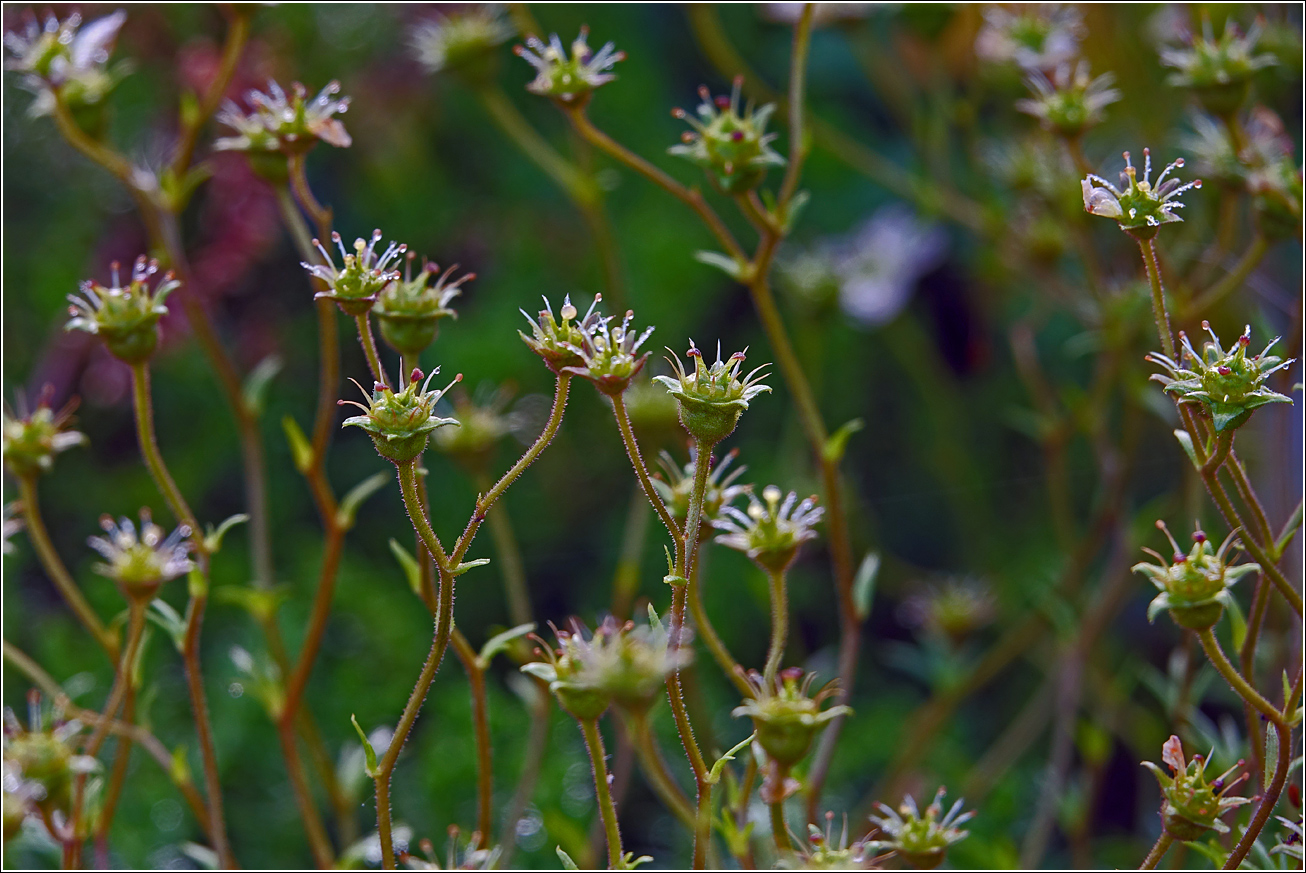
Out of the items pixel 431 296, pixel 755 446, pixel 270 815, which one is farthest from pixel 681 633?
pixel 755 446

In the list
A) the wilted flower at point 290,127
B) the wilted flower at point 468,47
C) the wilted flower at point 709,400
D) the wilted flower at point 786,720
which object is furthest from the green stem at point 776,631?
the wilted flower at point 468,47

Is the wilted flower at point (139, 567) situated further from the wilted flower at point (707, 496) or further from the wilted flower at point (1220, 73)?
the wilted flower at point (1220, 73)

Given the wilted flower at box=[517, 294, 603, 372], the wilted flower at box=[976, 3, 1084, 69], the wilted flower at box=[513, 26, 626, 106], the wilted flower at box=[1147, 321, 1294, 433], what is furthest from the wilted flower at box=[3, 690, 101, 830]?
the wilted flower at box=[976, 3, 1084, 69]

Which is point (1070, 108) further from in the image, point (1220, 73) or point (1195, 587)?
point (1195, 587)

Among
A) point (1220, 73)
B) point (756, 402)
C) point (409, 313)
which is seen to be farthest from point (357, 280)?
point (756, 402)

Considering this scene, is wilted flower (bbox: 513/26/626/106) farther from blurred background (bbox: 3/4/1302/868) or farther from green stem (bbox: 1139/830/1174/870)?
green stem (bbox: 1139/830/1174/870)

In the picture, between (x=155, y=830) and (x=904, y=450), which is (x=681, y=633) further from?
(x=904, y=450)

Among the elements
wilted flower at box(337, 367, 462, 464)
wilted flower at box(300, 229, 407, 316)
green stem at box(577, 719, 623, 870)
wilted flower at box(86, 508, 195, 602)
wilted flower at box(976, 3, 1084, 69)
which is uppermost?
wilted flower at box(976, 3, 1084, 69)
